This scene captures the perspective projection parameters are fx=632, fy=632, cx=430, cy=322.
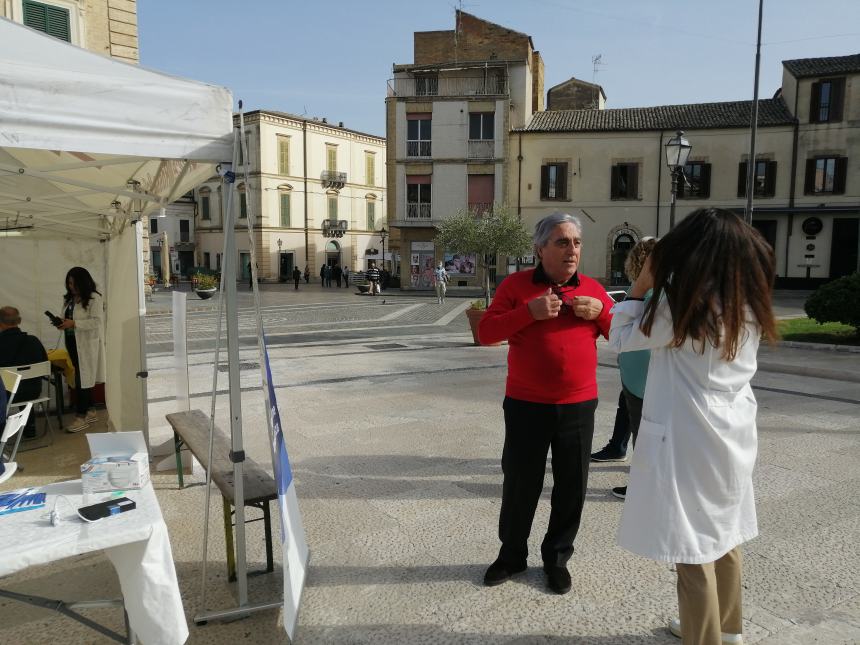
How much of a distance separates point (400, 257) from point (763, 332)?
107 feet

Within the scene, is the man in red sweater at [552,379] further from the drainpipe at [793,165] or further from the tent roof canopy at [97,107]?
the drainpipe at [793,165]

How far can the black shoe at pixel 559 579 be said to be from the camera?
3.09 metres

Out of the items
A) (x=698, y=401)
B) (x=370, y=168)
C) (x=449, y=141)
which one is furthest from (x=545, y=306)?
(x=370, y=168)

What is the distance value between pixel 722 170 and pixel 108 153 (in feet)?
110

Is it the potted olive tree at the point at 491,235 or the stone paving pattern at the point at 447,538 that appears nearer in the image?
the stone paving pattern at the point at 447,538

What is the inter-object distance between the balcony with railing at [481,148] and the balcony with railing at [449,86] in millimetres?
2458

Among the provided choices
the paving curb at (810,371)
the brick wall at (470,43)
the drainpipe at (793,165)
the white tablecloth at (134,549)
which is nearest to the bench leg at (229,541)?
the white tablecloth at (134,549)

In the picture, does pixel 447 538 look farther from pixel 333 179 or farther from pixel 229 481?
pixel 333 179

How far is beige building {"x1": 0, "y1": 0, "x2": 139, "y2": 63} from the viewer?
53.8ft

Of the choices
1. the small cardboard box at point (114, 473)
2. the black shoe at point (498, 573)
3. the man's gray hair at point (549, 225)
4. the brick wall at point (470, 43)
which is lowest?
the black shoe at point (498, 573)

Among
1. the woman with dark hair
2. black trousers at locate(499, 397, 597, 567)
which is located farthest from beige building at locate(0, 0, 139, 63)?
black trousers at locate(499, 397, 597, 567)

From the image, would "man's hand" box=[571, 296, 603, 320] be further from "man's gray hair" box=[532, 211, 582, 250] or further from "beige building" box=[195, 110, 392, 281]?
"beige building" box=[195, 110, 392, 281]

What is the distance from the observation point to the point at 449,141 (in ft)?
109

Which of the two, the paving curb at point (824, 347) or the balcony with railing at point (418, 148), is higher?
the balcony with railing at point (418, 148)
